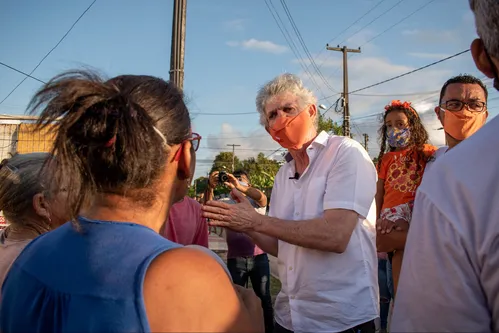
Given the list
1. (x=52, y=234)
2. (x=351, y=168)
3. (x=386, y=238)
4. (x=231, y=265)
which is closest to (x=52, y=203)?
(x=52, y=234)

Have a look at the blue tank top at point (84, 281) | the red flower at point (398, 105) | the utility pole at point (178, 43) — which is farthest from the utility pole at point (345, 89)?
the blue tank top at point (84, 281)

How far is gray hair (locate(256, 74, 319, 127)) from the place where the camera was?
2781 mm

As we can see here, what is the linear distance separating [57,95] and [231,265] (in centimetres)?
476

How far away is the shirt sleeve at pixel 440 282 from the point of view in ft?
3.52

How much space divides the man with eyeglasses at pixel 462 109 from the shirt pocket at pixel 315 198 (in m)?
1.01

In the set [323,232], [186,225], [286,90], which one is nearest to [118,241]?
[323,232]

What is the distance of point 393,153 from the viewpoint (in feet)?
11.9

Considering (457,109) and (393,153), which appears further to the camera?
(393,153)

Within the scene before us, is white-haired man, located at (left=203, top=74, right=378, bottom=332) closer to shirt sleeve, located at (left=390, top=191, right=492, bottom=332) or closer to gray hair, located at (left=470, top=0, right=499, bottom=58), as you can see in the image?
shirt sleeve, located at (left=390, top=191, right=492, bottom=332)

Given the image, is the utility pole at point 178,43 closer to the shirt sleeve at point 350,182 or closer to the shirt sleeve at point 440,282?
the shirt sleeve at point 350,182

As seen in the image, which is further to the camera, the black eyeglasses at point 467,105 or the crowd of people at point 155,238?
the black eyeglasses at point 467,105

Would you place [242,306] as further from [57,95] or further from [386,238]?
[386,238]

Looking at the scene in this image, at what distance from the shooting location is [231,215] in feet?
7.57

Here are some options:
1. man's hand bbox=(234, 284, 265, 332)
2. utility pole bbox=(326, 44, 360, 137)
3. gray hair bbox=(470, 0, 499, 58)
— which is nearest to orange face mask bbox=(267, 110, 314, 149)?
man's hand bbox=(234, 284, 265, 332)
